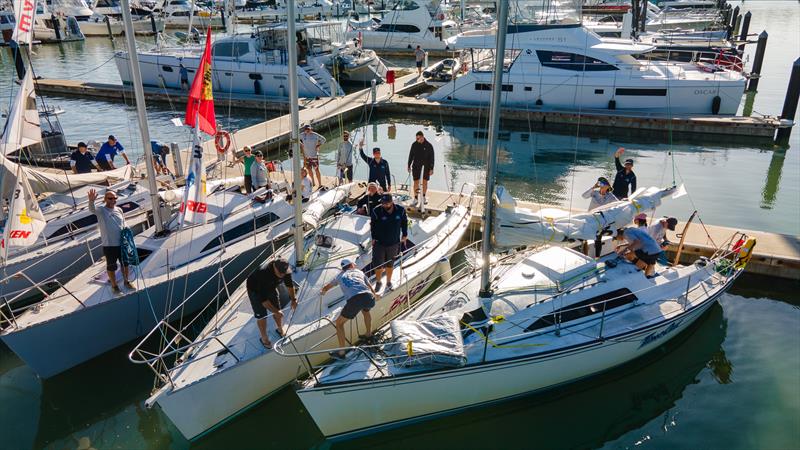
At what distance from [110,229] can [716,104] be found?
2196cm

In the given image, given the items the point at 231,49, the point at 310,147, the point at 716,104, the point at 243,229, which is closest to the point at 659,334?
the point at 243,229

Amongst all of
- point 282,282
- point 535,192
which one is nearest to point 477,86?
point 535,192

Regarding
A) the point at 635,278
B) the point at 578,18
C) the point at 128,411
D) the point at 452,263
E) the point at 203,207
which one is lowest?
the point at 128,411

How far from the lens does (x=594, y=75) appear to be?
2244 cm

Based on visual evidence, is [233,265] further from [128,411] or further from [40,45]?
[40,45]

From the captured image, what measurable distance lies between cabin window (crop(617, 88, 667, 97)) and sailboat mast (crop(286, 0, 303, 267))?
17840mm

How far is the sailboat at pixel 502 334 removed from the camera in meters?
7.14

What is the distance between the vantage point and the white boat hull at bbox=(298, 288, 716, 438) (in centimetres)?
705

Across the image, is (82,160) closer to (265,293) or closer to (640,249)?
(265,293)

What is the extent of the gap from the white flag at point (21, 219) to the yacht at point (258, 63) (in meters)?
17.6

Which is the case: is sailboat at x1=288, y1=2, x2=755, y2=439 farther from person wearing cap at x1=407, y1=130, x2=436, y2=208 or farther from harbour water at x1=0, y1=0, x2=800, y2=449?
person wearing cap at x1=407, y1=130, x2=436, y2=208

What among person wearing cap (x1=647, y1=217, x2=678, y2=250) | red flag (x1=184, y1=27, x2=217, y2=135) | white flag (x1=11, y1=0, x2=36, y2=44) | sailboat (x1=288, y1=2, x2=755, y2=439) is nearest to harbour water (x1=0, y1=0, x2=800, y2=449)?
sailboat (x1=288, y1=2, x2=755, y2=439)

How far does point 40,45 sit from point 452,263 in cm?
4863

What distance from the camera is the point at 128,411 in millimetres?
8312
